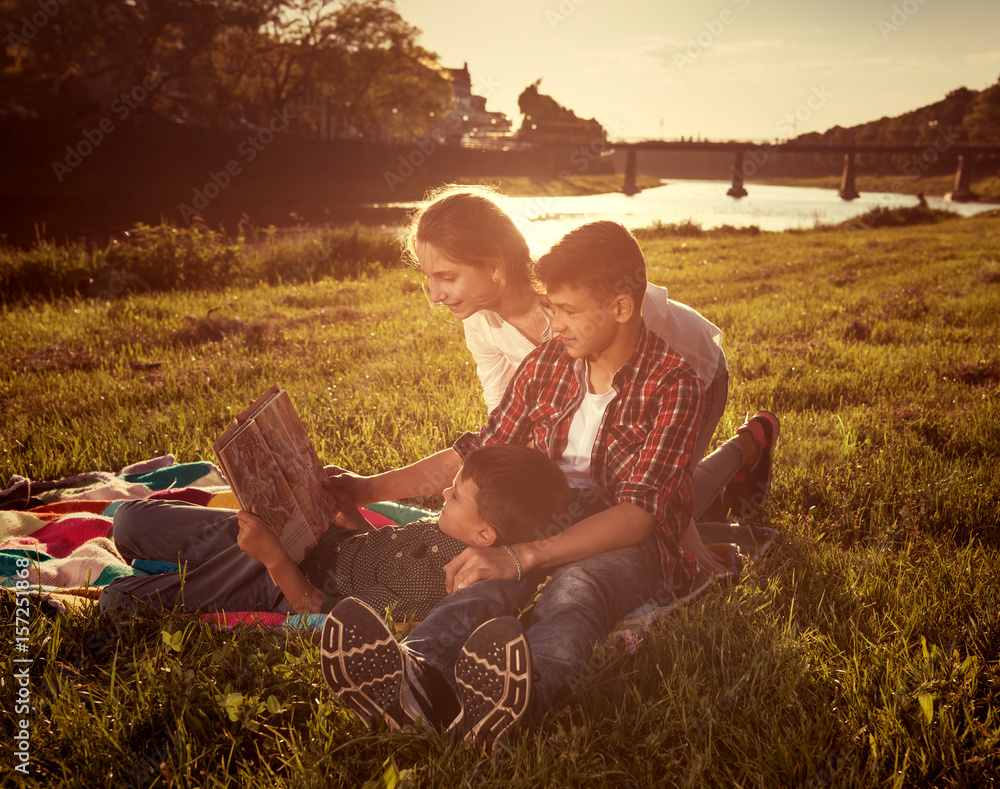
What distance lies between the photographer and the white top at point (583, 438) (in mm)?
2939

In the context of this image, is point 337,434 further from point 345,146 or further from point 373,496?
point 345,146

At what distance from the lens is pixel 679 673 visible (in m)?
2.26

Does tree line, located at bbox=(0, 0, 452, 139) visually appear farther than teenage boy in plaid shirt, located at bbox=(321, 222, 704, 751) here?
Yes

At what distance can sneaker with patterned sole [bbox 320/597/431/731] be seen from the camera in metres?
1.98

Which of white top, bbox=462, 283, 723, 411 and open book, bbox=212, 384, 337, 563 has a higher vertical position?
white top, bbox=462, 283, 723, 411

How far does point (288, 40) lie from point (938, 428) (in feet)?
155

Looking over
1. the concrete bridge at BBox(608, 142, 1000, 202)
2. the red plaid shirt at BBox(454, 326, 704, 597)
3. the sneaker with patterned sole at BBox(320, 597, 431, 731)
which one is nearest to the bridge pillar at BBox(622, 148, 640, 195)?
the concrete bridge at BBox(608, 142, 1000, 202)

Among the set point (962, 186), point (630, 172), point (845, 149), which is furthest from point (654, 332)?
point (962, 186)

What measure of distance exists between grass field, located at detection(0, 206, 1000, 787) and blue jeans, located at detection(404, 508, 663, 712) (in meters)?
0.12

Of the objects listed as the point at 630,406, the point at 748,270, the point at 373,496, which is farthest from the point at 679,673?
the point at 748,270

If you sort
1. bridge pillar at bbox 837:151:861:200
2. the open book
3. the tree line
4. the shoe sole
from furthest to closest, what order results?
bridge pillar at bbox 837:151:861:200, the tree line, the open book, the shoe sole

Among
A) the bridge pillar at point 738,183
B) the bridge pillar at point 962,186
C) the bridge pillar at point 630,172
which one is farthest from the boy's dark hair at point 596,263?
the bridge pillar at point 962,186

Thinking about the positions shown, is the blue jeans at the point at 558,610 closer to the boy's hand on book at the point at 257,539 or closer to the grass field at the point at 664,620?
the grass field at the point at 664,620

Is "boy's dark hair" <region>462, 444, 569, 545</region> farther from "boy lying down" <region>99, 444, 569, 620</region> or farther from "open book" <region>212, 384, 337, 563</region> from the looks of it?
"open book" <region>212, 384, 337, 563</region>
